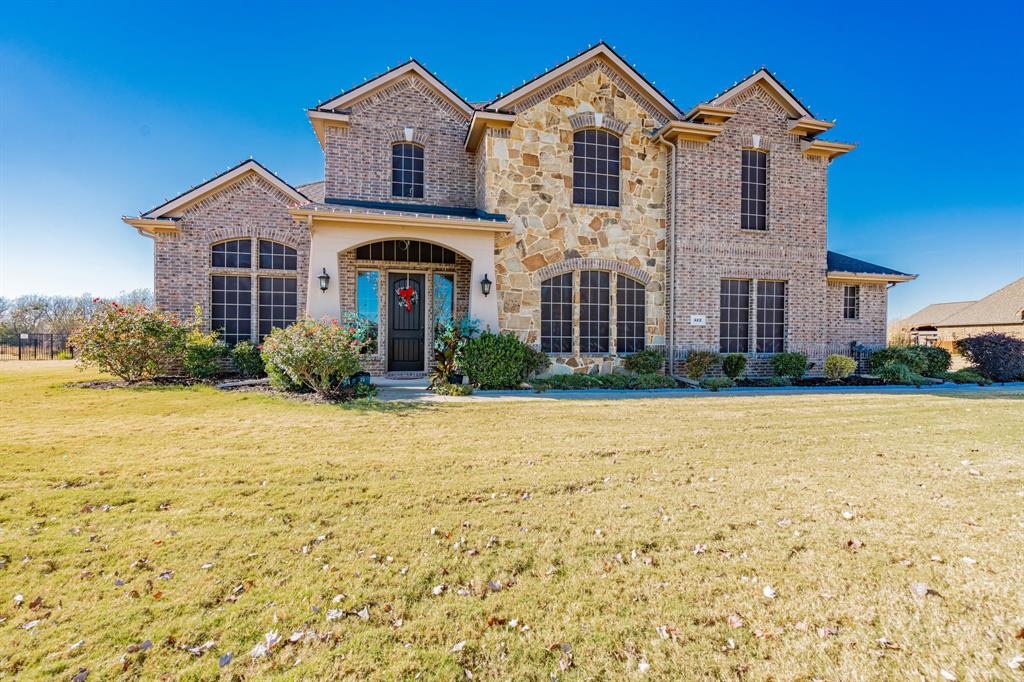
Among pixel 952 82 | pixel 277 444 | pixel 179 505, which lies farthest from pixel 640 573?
pixel 952 82

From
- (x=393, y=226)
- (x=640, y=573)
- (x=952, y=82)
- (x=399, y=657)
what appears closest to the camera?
(x=399, y=657)

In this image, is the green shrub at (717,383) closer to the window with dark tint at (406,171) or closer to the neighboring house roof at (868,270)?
the neighboring house roof at (868,270)

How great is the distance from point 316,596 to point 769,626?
8.28ft

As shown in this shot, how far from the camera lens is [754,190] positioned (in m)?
13.5

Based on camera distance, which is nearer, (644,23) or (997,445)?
(997,445)

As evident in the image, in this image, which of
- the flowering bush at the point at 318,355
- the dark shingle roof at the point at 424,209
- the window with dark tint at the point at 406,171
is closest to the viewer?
the flowering bush at the point at 318,355

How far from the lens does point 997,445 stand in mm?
5930

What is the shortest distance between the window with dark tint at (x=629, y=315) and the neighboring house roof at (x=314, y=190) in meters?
9.31

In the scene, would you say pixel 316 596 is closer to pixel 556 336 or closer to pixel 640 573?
Result: pixel 640 573

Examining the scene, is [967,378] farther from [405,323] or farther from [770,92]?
[405,323]

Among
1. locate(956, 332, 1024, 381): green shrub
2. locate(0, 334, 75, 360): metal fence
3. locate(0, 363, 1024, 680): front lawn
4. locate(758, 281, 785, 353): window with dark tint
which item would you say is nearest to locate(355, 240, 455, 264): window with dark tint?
locate(0, 363, 1024, 680): front lawn

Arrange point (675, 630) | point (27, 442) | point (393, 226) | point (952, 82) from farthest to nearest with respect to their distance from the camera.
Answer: point (952, 82) → point (393, 226) → point (27, 442) → point (675, 630)

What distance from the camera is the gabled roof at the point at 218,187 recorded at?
12.0 metres

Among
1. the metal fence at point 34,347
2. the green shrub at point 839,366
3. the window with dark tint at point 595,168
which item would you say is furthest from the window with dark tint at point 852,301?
the metal fence at point 34,347
